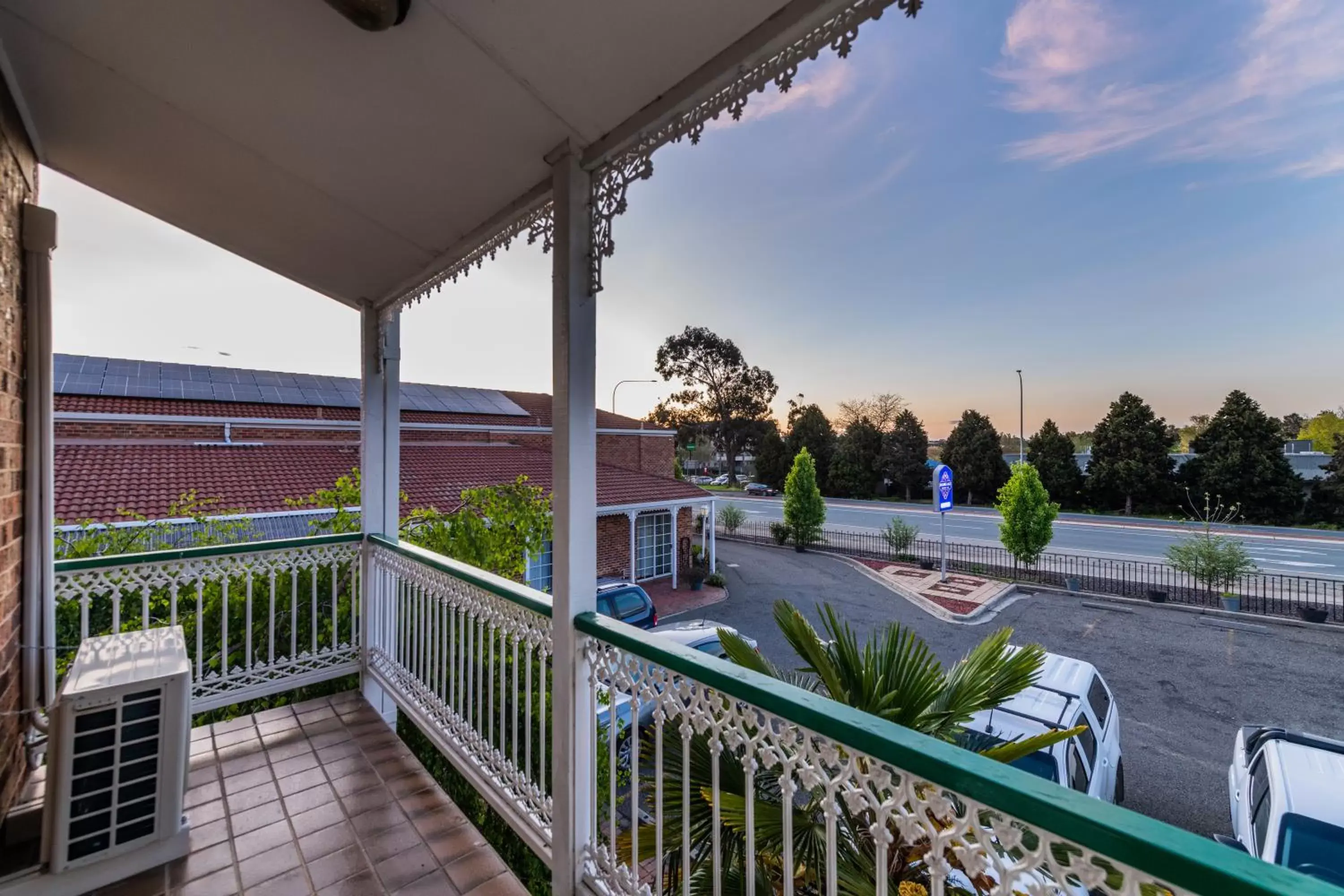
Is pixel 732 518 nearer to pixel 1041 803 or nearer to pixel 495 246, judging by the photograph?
pixel 495 246

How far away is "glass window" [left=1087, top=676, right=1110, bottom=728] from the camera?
379cm

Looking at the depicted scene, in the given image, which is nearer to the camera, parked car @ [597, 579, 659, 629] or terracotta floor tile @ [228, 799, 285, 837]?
terracotta floor tile @ [228, 799, 285, 837]

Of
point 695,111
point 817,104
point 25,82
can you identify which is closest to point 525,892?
point 695,111

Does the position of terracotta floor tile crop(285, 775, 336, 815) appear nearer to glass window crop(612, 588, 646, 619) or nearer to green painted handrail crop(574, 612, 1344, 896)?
green painted handrail crop(574, 612, 1344, 896)

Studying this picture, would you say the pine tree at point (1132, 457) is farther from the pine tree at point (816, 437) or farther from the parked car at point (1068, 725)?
the parked car at point (1068, 725)

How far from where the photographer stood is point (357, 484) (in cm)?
443

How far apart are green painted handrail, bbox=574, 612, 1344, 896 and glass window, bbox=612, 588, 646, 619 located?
14.9ft

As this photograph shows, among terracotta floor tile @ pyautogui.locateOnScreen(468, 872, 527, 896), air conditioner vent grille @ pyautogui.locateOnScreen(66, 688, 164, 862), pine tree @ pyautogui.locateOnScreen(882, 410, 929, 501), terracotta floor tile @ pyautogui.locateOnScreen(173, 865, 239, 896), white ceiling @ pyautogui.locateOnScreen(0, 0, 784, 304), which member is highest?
white ceiling @ pyautogui.locateOnScreen(0, 0, 784, 304)

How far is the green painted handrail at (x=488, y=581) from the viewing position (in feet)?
5.90

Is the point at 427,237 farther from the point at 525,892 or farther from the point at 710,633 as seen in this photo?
the point at 710,633

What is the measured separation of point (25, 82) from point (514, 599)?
7.58 feet

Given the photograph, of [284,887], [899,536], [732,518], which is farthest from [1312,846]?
[732,518]

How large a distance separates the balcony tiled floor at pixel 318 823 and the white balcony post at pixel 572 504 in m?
0.41

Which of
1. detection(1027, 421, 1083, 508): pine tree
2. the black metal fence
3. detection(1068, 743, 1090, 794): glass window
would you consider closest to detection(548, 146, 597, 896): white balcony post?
detection(1068, 743, 1090, 794): glass window
